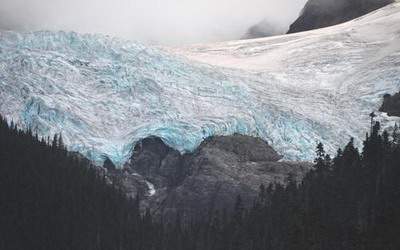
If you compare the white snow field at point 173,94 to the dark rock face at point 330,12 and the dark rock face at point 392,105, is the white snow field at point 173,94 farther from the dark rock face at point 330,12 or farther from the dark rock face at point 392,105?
the dark rock face at point 330,12

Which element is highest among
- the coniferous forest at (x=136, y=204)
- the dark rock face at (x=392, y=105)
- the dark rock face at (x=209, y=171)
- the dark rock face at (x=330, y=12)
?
the dark rock face at (x=330, y=12)

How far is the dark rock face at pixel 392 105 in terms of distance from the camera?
113500 millimetres

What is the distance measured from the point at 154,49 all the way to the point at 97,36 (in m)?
6.12

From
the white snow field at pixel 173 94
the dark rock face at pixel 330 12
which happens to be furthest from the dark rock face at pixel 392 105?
the dark rock face at pixel 330 12

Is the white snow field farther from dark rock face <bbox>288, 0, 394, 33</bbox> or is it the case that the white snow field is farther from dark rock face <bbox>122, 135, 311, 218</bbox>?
dark rock face <bbox>288, 0, 394, 33</bbox>

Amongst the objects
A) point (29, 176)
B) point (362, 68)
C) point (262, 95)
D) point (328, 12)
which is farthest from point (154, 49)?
point (328, 12)

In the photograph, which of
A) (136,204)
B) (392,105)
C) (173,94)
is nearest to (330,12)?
(392,105)

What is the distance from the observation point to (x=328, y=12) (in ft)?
561

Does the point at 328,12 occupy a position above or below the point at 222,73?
above

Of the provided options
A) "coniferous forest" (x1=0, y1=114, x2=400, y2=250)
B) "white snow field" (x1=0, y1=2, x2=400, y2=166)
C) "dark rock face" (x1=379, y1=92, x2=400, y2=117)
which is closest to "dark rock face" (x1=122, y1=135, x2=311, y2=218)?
"white snow field" (x1=0, y1=2, x2=400, y2=166)

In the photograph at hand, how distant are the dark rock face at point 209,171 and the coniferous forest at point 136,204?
36.4 ft

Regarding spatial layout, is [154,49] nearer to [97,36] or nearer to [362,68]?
[97,36]

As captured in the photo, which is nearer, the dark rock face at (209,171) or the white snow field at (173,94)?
the white snow field at (173,94)

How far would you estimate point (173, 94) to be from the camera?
11350cm
